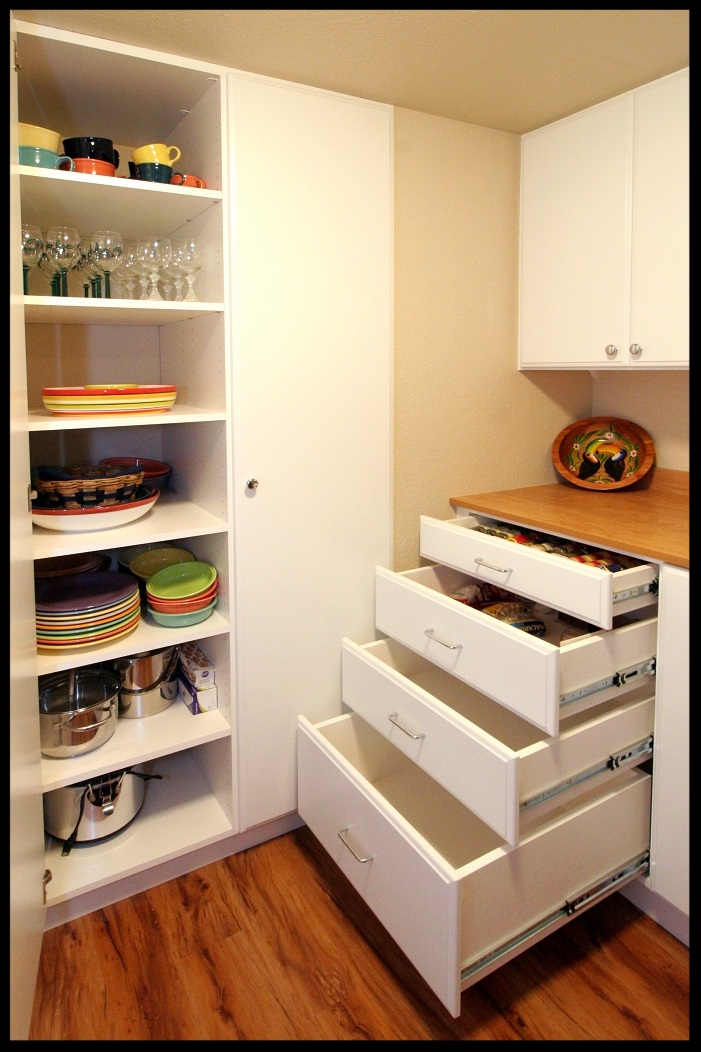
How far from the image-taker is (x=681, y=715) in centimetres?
150

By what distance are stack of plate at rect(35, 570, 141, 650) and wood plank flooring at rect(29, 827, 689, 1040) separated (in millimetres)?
688

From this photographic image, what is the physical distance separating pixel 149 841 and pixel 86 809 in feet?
0.59

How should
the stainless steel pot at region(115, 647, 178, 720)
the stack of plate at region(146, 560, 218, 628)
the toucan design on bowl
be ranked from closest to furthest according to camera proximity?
the stack of plate at region(146, 560, 218, 628) < the stainless steel pot at region(115, 647, 178, 720) < the toucan design on bowl

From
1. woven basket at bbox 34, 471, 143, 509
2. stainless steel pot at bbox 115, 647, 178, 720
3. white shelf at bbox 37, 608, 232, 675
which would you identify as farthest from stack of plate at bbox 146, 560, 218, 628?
woven basket at bbox 34, 471, 143, 509

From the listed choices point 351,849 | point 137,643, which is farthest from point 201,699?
point 351,849

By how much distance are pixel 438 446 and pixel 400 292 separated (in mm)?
449

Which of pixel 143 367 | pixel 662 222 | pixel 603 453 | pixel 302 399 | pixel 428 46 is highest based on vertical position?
pixel 428 46

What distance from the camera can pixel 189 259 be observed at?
1.69 meters

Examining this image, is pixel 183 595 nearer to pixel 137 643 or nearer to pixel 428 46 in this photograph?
pixel 137 643

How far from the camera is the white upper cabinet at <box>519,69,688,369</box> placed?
5.55 ft

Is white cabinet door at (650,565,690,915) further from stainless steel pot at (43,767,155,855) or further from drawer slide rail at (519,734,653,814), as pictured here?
stainless steel pot at (43,767,155,855)

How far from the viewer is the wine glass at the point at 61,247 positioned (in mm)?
1562

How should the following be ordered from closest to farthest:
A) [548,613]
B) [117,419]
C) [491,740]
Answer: [491,740], [117,419], [548,613]
